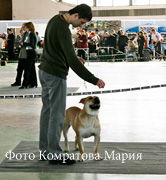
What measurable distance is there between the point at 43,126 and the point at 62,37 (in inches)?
38.7

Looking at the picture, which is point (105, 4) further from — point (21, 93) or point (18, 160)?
point (18, 160)

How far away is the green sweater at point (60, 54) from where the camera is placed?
14.6 ft

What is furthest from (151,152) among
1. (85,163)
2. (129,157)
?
(85,163)

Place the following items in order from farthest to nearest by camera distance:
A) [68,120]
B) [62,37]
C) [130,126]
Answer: [130,126] → [68,120] → [62,37]

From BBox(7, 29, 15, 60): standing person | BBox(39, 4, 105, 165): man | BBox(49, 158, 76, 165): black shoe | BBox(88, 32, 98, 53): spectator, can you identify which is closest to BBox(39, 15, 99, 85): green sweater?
BBox(39, 4, 105, 165): man

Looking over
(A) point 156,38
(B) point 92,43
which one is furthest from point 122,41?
(A) point 156,38

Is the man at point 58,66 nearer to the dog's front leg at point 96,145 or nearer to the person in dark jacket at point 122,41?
the dog's front leg at point 96,145

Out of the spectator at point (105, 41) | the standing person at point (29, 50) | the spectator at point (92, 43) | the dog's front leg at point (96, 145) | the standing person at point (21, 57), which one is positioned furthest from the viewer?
the spectator at point (105, 41)

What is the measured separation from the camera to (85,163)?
182 inches

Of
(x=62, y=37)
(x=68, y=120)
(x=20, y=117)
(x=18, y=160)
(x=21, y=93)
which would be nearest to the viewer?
(x=62, y=37)

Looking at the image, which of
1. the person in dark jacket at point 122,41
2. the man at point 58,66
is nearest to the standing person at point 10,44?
the person in dark jacket at point 122,41

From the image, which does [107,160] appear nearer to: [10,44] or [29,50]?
[29,50]

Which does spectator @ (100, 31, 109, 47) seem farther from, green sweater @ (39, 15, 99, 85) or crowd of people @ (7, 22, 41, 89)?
green sweater @ (39, 15, 99, 85)

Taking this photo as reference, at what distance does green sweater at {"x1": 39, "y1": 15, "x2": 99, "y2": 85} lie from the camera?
444 centimetres
